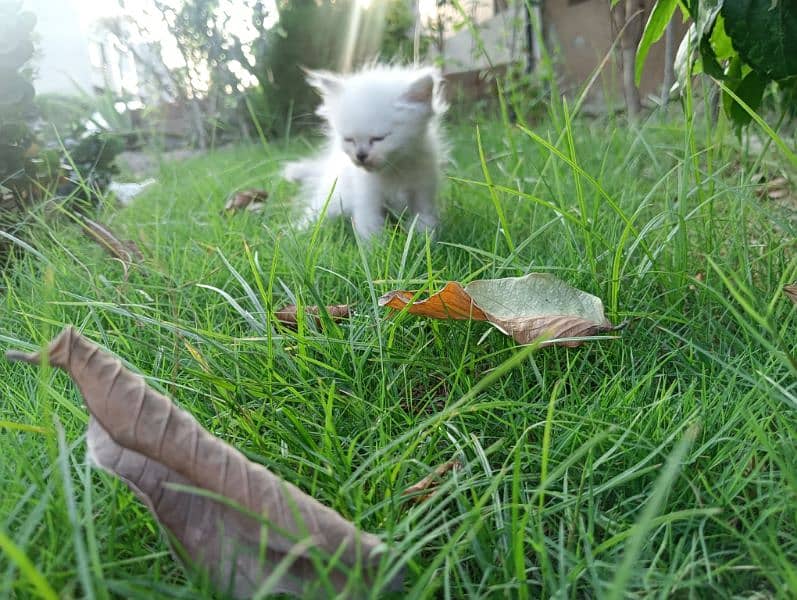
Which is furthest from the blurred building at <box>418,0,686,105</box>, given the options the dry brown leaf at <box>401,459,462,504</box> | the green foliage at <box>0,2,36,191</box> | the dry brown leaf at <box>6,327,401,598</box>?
the dry brown leaf at <box>6,327,401,598</box>

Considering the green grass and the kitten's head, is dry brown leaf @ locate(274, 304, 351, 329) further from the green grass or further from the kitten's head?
the kitten's head

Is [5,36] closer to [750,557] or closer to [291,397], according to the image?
[291,397]

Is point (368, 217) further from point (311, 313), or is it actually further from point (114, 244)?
point (311, 313)

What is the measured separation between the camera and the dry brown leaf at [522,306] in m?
Result: 0.77

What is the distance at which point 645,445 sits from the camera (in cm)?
63

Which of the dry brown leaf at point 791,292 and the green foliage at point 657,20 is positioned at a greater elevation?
the green foliage at point 657,20

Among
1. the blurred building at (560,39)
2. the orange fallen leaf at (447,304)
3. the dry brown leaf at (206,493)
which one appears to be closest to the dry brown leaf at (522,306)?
the orange fallen leaf at (447,304)

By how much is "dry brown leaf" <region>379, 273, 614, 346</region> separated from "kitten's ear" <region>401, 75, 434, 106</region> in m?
0.94

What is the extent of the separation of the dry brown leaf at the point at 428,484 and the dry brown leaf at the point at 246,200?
1.27 m

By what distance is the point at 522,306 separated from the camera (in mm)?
820

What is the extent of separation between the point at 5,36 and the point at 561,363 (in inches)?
56.2

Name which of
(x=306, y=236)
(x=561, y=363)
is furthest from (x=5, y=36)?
(x=561, y=363)

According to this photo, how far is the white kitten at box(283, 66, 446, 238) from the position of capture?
164cm

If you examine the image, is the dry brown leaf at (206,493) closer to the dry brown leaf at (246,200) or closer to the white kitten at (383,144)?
the white kitten at (383,144)
